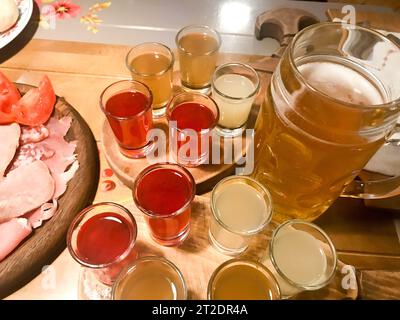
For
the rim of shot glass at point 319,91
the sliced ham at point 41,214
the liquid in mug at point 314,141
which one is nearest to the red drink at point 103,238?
the sliced ham at point 41,214

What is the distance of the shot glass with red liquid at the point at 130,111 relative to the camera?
3.18 feet

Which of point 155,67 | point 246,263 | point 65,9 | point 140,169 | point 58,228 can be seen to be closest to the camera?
point 246,263

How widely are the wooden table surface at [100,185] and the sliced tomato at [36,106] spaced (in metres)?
0.08

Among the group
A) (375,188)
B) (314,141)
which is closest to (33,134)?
(314,141)

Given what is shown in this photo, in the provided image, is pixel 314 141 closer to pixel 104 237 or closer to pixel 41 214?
pixel 104 237

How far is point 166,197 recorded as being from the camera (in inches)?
34.8

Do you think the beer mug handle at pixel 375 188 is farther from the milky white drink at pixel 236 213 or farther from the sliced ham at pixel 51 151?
the sliced ham at pixel 51 151

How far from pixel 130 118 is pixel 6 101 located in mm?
410

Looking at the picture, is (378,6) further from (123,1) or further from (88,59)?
(88,59)

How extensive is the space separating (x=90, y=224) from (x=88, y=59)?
64 centimetres

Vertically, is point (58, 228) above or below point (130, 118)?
below

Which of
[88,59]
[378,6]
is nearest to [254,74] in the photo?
[88,59]

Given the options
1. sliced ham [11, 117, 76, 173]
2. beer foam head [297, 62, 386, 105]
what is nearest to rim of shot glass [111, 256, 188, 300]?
sliced ham [11, 117, 76, 173]

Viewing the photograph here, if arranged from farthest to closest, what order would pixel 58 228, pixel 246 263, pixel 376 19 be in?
1. pixel 376 19
2. pixel 58 228
3. pixel 246 263
